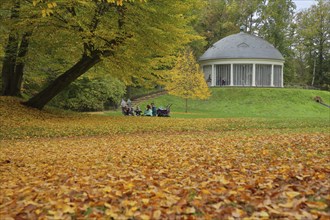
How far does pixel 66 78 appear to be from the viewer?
Result: 17578 millimetres

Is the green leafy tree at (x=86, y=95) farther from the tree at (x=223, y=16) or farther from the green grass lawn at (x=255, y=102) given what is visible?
the tree at (x=223, y=16)

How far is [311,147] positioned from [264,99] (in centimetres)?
3104

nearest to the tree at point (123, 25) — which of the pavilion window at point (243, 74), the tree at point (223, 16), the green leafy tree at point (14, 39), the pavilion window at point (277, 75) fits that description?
the green leafy tree at point (14, 39)

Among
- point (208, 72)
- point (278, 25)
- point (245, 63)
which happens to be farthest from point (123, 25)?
point (278, 25)

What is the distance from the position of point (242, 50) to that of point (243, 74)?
9.66 ft

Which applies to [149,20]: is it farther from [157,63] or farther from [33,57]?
[33,57]

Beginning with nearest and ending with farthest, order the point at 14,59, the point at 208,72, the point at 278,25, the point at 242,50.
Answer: the point at 14,59 < the point at 242,50 < the point at 208,72 < the point at 278,25

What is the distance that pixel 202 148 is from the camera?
9.32 m

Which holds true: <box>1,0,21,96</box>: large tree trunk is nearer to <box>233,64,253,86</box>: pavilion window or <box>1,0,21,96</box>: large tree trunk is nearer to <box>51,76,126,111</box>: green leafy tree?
<box>51,76,126,111</box>: green leafy tree

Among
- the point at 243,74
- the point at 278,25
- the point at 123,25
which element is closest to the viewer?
the point at 123,25

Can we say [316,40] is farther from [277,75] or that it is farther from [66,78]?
[66,78]

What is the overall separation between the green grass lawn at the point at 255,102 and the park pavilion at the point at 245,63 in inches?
171

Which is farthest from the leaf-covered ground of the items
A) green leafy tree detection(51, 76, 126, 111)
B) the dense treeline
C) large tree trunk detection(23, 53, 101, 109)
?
green leafy tree detection(51, 76, 126, 111)

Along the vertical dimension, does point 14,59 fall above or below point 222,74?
below
